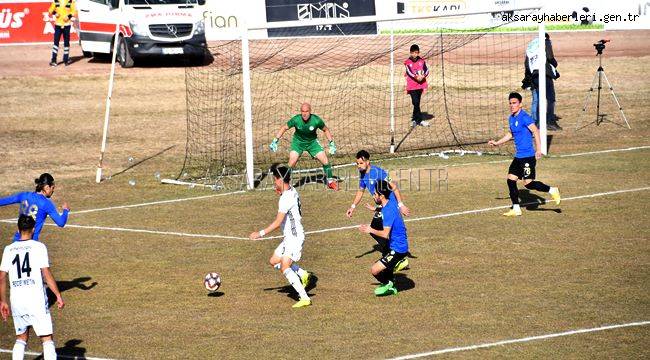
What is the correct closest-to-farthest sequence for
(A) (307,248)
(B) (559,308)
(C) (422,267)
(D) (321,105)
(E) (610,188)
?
(B) (559,308), (C) (422,267), (A) (307,248), (E) (610,188), (D) (321,105)

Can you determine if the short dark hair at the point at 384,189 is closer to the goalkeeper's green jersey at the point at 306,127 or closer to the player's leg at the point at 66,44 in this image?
the goalkeeper's green jersey at the point at 306,127

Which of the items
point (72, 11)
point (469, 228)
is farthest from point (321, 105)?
point (469, 228)

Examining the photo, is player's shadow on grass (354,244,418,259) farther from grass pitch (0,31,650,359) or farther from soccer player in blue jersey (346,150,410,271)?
soccer player in blue jersey (346,150,410,271)

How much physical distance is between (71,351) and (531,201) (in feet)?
38.3

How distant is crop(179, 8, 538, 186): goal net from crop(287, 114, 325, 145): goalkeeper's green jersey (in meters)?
3.78

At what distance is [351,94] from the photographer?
36250 millimetres

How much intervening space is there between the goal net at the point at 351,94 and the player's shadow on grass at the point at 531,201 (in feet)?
21.0

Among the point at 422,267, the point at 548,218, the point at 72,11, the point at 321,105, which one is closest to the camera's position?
the point at 422,267

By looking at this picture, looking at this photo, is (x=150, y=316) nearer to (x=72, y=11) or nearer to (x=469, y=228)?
(x=469, y=228)

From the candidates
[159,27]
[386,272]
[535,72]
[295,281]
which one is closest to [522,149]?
[386,272]

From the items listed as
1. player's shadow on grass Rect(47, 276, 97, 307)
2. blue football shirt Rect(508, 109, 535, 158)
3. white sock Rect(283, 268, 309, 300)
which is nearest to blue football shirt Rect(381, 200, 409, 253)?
white sock Rect(283, 268, 309, 300)

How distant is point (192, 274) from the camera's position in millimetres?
17203

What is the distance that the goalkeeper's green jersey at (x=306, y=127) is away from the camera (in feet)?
76.6

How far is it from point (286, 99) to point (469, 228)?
56.3ft
